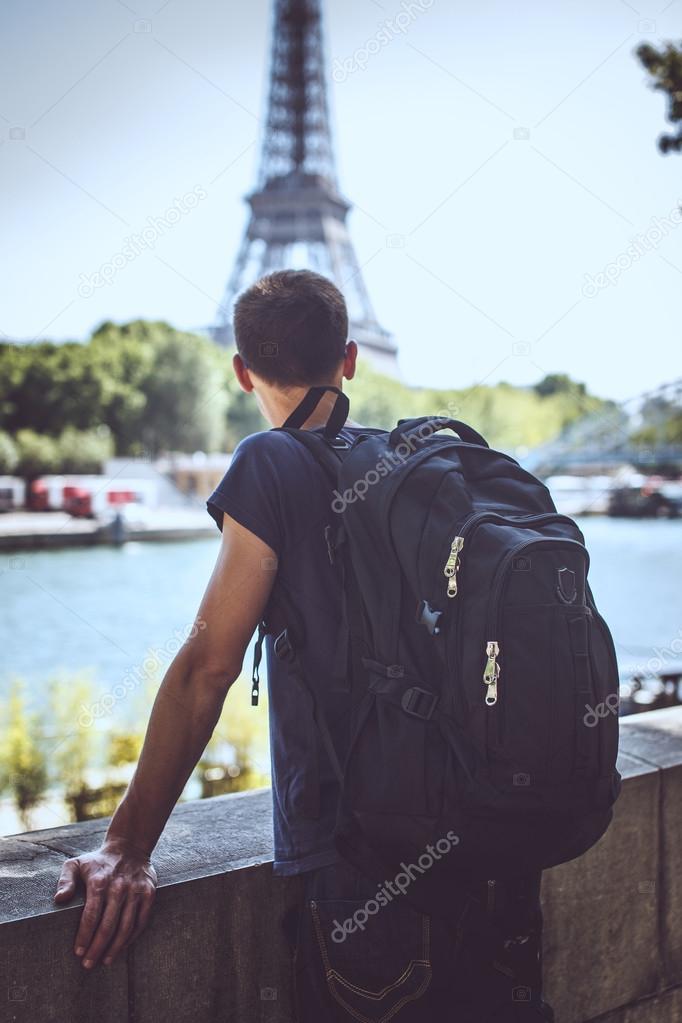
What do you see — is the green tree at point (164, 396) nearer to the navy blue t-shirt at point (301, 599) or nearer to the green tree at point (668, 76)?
the green tree at point (668, 76)

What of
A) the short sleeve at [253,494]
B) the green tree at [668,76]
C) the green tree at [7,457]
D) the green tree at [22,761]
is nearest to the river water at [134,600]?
the green tree at [7,457]

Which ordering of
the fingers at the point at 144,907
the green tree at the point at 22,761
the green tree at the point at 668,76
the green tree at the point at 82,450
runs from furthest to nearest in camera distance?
the green tree at the point at 82,450
the green tree at the point at 22,761
the green tree at the point at 668,76
the fingers at the point at 144,907

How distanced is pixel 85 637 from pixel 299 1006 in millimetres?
24059

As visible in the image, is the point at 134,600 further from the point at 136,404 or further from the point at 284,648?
the point at 284,648

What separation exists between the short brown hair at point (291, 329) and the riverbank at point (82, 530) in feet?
117

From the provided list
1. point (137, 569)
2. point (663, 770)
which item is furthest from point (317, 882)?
point (137, 569)

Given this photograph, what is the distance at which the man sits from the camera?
1357 mm

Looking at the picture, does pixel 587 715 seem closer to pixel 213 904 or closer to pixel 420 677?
pixel 420 677

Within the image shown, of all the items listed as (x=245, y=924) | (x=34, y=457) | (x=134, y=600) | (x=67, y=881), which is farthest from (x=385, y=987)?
(x=34, y=457)

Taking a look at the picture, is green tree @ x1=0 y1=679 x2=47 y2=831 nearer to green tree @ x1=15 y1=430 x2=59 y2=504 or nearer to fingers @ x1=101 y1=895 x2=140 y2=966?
fingers @ x1=101 y1=895 x2=140 y2=966

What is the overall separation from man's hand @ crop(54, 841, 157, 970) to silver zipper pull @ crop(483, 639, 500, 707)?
57 cm

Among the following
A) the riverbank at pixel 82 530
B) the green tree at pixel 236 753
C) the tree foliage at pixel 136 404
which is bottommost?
the green tree at pixel 236 753

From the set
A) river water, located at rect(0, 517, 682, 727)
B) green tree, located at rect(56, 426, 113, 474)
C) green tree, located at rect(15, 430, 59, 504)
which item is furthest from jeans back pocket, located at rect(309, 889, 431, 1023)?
green tree, located at rect(56, 426, 113, 474)

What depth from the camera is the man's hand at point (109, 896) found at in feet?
4.63
